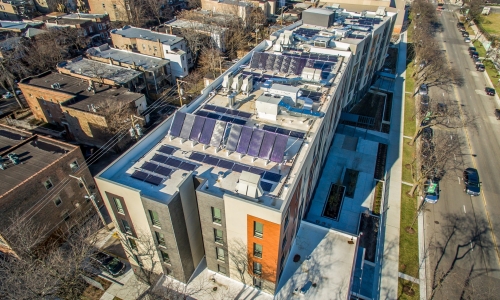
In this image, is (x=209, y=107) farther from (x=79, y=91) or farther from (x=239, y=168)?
(x=79, y=91)

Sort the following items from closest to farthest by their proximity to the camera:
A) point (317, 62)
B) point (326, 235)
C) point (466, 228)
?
point (326, 235) < point (466, 228) < point (317, 62)

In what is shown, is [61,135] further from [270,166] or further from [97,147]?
[270,166]

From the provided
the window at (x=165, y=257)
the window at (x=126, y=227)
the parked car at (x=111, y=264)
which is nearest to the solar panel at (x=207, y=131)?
the window at (x=126, y=227)

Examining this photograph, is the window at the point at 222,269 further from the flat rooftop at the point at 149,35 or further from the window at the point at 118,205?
the flat rooftop at the point at 149,35

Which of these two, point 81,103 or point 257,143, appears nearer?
point 257,143

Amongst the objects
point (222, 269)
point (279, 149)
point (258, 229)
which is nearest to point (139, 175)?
point (258, 229)

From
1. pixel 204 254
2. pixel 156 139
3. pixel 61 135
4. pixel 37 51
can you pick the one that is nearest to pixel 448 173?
pixel 204 254

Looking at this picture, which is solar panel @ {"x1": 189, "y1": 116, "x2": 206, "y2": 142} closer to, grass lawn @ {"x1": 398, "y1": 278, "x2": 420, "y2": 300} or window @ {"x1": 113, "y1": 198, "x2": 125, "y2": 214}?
window @ {"x1": 113, "y1": 198, "x2": 125, "y2": 214}
